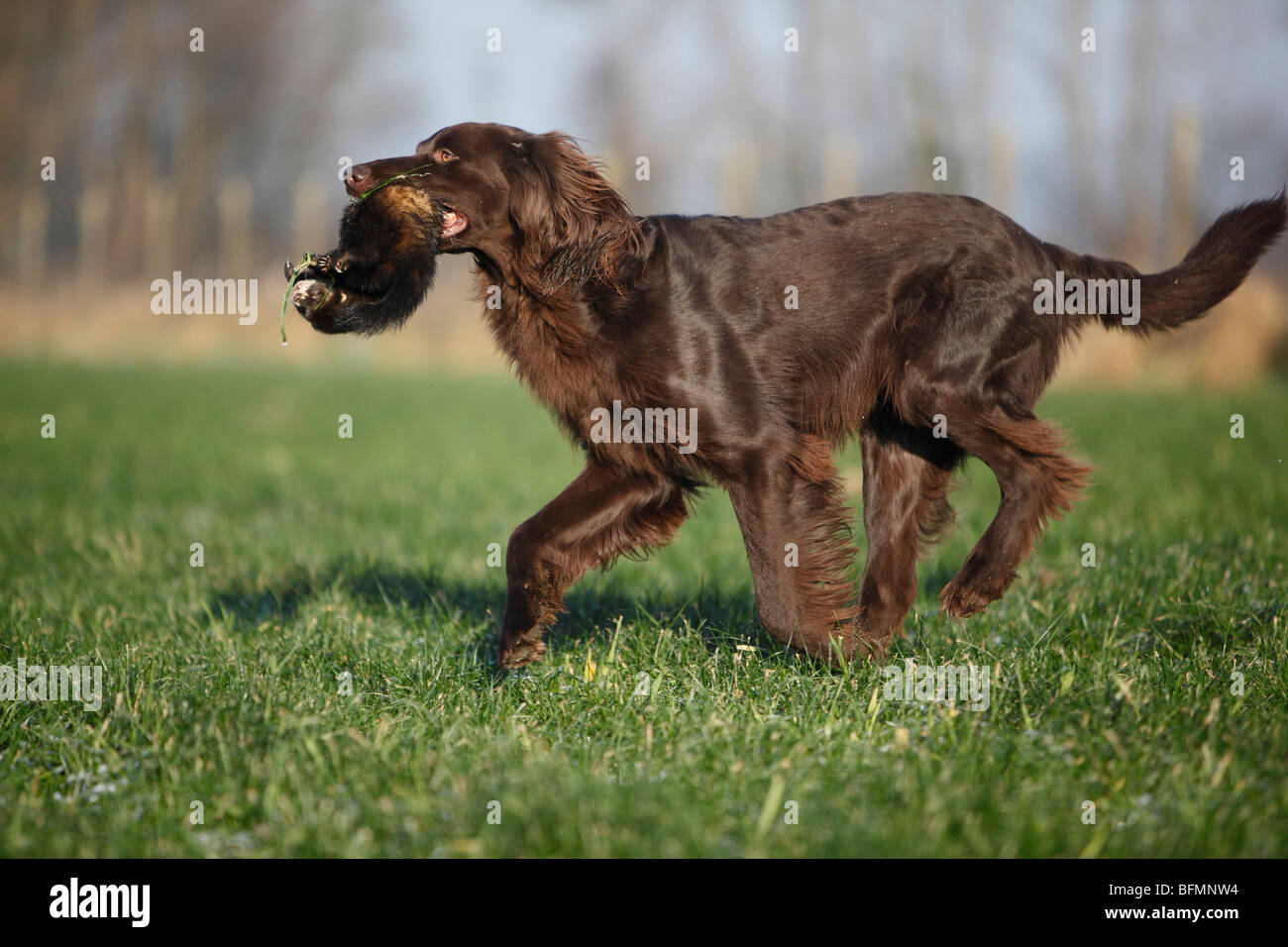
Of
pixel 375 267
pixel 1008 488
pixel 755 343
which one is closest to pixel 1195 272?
pixel 1008 488

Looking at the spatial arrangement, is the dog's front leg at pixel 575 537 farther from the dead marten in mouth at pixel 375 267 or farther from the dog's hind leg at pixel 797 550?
the dead marten in mouth at pixel 375 267

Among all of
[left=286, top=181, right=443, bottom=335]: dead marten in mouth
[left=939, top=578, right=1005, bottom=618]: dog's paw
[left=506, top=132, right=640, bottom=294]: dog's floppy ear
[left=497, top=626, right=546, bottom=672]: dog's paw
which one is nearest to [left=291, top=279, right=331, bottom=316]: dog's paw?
[left=286, top=181, right=443, bottom=335]: dead marten in mouth

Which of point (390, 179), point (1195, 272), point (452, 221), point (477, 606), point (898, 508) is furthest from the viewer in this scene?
point (477, 606)

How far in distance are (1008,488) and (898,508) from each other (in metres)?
0.47

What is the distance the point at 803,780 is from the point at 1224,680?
4.57 ft

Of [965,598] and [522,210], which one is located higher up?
[522,210]

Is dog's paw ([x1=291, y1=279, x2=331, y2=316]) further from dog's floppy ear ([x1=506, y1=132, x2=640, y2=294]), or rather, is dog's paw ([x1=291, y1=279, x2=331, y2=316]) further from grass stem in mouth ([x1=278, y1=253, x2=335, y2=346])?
dog's floppy ear ([x1=506, y1=132, x2=640, y2=294])

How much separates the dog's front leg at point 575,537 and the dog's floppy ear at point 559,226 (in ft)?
2.01

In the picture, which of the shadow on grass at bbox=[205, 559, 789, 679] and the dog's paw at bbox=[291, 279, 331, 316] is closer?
the dog's paw at bbox=[291, 279, 331, 316]

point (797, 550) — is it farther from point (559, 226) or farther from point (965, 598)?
point (559, 226)

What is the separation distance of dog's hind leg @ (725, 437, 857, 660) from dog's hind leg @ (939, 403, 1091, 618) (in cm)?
39

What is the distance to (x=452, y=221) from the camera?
3.49m

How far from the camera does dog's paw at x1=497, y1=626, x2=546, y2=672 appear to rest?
3.43 meters
